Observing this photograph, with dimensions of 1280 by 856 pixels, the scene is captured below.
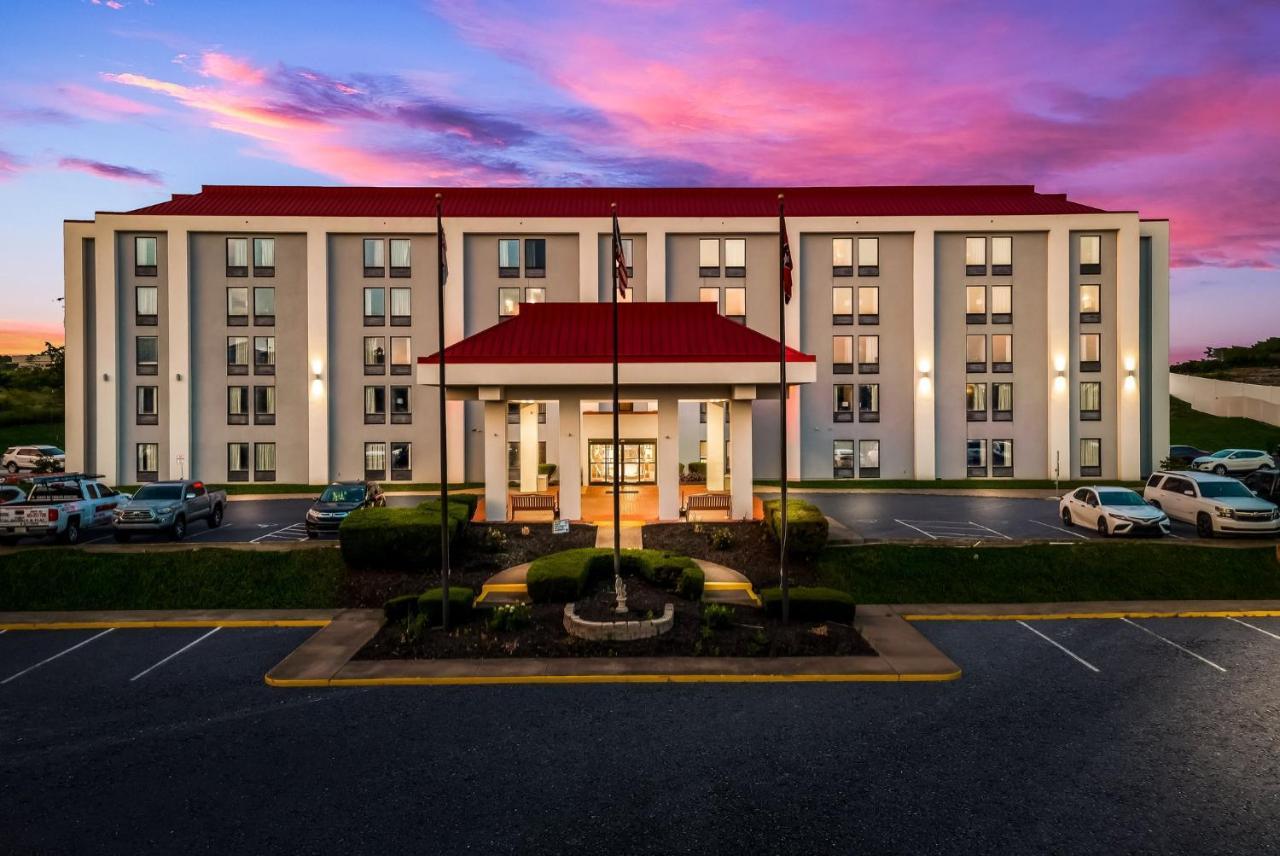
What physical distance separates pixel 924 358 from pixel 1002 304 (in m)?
5.99

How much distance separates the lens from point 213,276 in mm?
43500

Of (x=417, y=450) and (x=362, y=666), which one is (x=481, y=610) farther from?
(x=417, y=450)

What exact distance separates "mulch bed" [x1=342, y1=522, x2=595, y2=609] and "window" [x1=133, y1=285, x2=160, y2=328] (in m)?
30.7

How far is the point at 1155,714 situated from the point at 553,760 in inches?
367

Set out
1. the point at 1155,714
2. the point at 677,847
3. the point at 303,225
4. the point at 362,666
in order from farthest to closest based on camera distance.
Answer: the point at 303,225, the point at 362,666, the point at 1155,714, the point at 677,847

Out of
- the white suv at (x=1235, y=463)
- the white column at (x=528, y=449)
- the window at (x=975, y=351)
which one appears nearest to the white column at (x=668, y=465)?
the white column at (x=528, y=449)

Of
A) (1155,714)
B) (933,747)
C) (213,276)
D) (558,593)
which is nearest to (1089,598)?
(1155,714)

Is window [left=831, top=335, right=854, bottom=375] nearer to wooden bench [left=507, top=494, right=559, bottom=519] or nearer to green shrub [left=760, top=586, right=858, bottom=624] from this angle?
wooden bench [left=507, top=494, right=559, bottom=519]

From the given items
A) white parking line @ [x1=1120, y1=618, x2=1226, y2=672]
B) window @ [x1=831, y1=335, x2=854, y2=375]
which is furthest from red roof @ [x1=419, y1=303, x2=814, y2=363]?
window @ [x1=831, y1=335, x2=854, y2=375]

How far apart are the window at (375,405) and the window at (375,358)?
0.99 m

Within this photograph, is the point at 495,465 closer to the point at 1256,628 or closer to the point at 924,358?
the point at 1256,628

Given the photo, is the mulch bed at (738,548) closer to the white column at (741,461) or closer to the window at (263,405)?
the white column at (741,461)

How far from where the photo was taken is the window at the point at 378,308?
4397cm

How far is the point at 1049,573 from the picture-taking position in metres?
20.0
